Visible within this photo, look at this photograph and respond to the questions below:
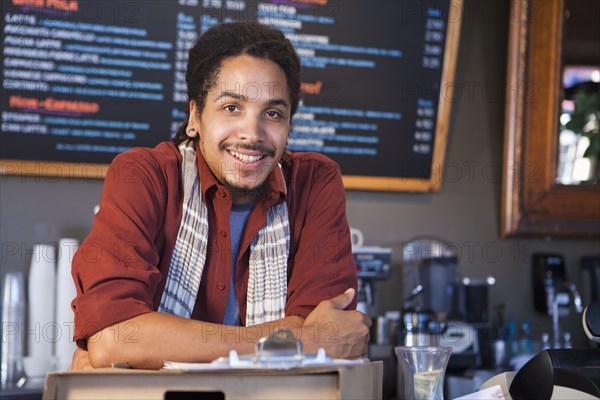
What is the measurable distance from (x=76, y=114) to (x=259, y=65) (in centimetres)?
106

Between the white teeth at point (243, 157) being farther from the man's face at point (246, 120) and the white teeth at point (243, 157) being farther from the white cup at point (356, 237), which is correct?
the white cup at point (356, 237)

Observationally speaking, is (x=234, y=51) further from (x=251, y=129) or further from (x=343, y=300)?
(x=343, y=300)

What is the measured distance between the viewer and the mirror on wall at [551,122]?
114 inches

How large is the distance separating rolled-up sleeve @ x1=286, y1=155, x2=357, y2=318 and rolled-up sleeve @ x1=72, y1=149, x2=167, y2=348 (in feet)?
0.97

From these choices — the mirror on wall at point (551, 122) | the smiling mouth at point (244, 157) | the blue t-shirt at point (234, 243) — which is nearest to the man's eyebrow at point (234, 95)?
the smiling mouth at point (244, 157)

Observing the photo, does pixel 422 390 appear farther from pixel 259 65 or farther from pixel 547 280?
pixel 547 280

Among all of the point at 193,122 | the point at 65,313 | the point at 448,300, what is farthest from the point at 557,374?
the point at 448,300

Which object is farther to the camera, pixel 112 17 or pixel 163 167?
pixel 112 17

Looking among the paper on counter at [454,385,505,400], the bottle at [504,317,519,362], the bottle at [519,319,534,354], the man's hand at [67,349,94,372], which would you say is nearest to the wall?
the bottle at [519,319,534,354]

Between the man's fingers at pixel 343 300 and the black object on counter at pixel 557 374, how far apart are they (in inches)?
16.8

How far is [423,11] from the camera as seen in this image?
2.82 m

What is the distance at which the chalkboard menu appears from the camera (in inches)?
96.8

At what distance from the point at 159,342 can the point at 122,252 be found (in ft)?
0.67

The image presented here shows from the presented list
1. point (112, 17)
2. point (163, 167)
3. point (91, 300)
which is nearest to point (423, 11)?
point (112, 17)
